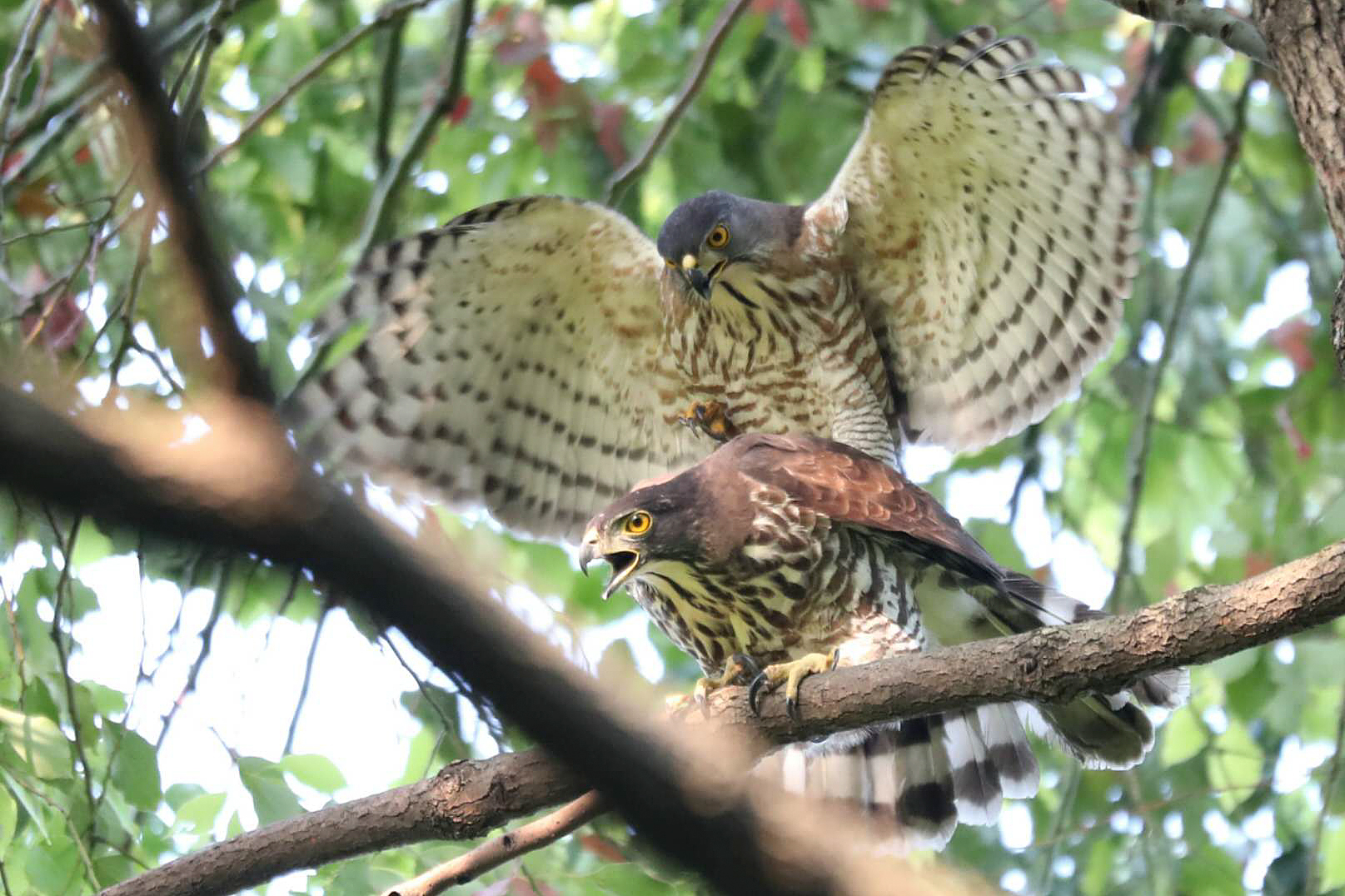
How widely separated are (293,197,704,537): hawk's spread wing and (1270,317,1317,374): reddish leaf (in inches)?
113

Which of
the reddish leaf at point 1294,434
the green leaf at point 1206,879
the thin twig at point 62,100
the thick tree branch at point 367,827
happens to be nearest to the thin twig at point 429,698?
the thick tree branch at point 367,827

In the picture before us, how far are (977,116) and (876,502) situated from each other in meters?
1.14

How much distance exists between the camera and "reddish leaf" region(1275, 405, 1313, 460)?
5395mm

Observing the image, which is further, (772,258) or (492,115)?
(492,115)

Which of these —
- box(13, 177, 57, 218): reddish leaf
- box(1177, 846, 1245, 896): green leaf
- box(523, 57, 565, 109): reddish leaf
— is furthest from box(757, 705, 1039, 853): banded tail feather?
Result: box(13, 177, 57, 218): reddish leaf

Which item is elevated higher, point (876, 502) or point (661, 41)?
point (661, 41)

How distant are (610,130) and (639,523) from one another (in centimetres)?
231

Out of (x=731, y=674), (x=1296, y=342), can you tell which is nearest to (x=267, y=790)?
(x=731, y=674)

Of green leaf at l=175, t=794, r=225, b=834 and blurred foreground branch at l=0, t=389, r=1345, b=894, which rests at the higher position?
green leaf at l=175, t=794, r=225, b=834

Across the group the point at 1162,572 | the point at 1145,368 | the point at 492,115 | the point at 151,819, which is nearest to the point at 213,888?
the point at 151,819

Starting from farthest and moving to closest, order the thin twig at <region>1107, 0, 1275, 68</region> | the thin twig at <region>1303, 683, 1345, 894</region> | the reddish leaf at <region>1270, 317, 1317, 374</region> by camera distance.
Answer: the reddish leaf at <region>1270, 317, 1317, 374</region>
the thin twig at <region>1303, 683, 1345, 894</region>
the thin twig at <region>1107, 0, 1275, 68</region>

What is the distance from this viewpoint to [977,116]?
380cm

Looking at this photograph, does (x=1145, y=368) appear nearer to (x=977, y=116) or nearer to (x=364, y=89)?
(x=977, y=116)

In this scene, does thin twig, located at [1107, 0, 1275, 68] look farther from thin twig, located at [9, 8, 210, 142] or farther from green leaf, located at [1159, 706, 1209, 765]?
green leaf, located at [1159, 706, 1209, 765]
